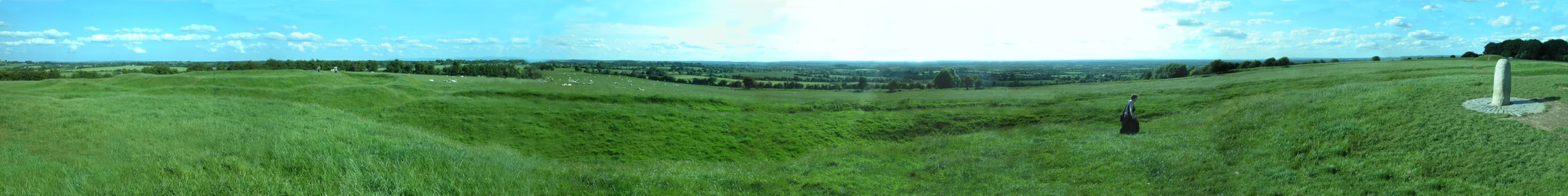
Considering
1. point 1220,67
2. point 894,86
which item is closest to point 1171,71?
point 1220,67

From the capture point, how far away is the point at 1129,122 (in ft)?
→ 40.5

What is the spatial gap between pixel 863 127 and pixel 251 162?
1091 cm

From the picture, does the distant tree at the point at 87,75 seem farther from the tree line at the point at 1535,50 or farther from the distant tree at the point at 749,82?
the tree line at the point at 1535,50

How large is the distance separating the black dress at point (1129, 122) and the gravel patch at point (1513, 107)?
14.3 ft

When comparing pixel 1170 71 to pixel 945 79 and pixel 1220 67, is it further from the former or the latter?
pixel 945 79

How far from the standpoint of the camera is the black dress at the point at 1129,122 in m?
12.3

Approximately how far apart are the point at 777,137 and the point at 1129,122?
22.4 feet

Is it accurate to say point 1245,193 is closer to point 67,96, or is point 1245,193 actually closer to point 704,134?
point 704,134

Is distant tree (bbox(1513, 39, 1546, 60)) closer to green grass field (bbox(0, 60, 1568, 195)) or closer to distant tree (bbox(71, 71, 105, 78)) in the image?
green grass field (bbox(0, 60, 1568, 195))

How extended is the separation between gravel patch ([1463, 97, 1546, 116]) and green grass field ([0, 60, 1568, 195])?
248mm

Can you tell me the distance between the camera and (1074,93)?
15.2 metres

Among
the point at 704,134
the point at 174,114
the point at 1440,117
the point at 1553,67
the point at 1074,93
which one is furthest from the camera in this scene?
the point at 1074,93

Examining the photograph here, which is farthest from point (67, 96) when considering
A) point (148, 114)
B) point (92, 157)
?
point (92, 157)

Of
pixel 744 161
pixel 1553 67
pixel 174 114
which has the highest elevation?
pixel 1553 67
